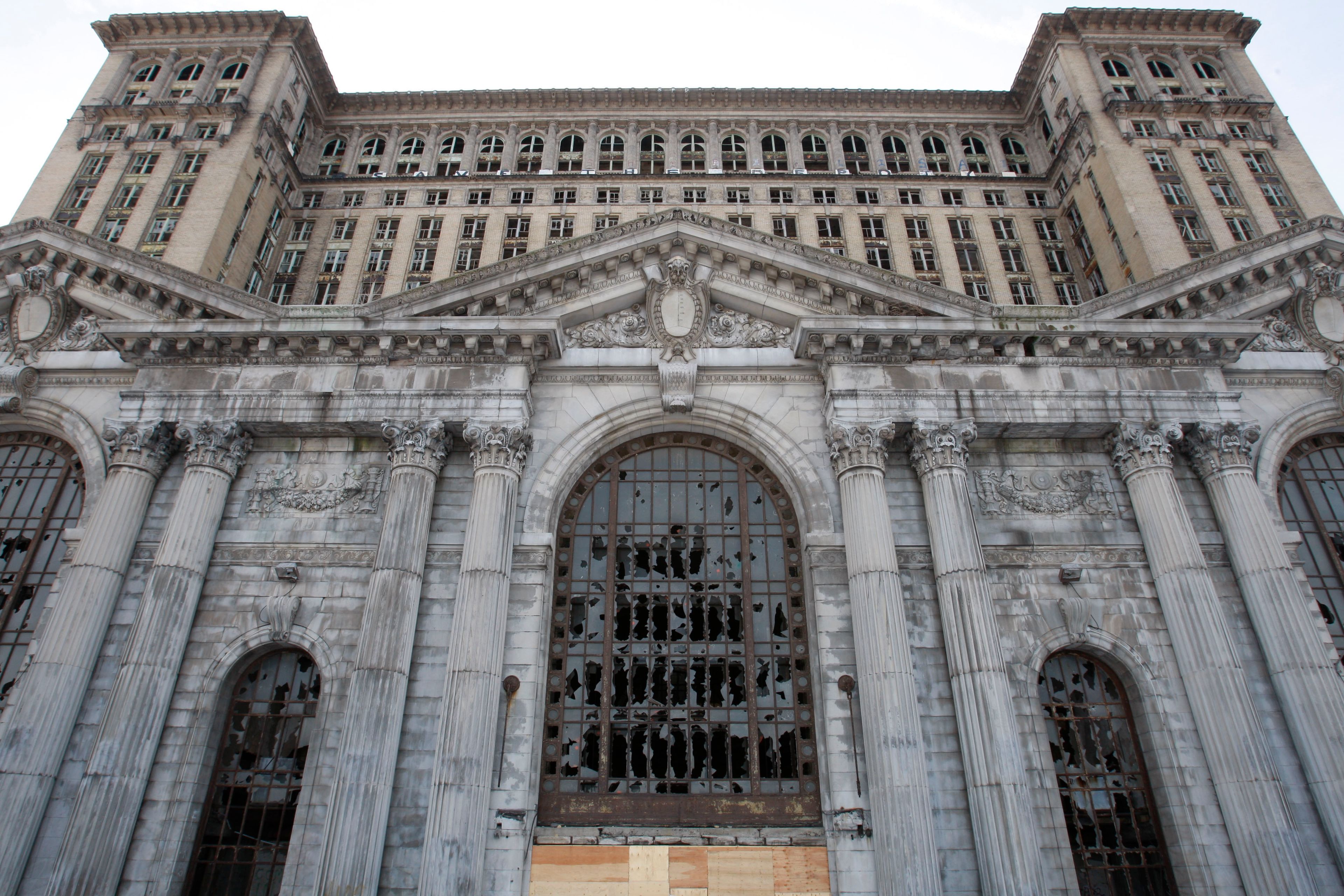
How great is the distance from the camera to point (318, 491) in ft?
61.3

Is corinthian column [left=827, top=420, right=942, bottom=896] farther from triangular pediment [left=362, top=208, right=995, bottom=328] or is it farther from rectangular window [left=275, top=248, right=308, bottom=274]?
rectangular window [left=275, top=248, right=308, bottom=274]

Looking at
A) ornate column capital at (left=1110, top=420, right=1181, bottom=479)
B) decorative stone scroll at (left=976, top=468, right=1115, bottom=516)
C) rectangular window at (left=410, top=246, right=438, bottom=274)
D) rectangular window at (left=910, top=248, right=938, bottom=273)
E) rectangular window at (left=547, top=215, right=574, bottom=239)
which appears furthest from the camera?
rectangular window at (left=547, top=215, right=574, bottom=239)

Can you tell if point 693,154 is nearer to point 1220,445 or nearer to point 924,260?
point 924,260

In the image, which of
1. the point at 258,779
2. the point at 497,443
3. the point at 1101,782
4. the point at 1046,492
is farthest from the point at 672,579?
the point at 1101,782

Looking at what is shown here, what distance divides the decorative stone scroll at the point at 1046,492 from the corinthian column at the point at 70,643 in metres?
19.4

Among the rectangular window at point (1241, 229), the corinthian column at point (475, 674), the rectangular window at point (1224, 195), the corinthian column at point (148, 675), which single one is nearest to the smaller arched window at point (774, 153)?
the rectangular window at point (1224, 195)

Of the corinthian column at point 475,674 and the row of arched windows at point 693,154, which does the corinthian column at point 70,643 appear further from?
the row of arched windows at point 693,154

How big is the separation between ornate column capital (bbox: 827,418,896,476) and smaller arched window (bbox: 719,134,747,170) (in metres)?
31.8

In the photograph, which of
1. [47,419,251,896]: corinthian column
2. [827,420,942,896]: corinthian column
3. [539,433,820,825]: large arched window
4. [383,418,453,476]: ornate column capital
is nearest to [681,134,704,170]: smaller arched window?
[539,433,820,825]: large arched window

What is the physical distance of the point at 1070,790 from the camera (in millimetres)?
15891

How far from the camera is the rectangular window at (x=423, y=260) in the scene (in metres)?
42.9

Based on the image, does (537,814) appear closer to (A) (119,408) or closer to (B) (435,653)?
(B) (435,653)

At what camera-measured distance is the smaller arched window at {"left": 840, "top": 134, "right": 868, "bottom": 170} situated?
46656 millimetres

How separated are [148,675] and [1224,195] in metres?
50.3
